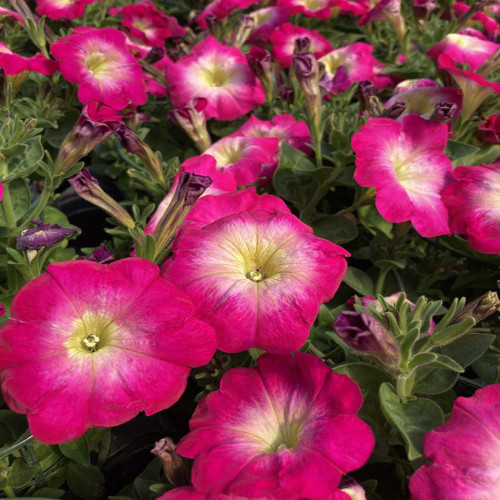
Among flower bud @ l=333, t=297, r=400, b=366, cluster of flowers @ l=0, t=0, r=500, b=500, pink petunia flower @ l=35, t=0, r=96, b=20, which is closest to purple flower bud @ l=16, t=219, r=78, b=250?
cluster of flowers @ l=0, t=0, r=500, b=500

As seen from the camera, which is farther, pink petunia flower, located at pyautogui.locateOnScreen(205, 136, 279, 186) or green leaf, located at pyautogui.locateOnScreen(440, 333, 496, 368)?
pink petunia flower, located at pyautogui.locateOnScreen(205, 136, 279, 186)

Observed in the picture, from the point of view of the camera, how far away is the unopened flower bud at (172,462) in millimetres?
567

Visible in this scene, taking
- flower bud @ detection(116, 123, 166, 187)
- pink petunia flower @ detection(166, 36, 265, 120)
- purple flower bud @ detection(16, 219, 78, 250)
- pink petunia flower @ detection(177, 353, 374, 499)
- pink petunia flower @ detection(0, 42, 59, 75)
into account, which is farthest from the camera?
pink petunia flower @ detection(166, 36, 265, 120)

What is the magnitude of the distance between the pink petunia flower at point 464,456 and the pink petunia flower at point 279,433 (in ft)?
0.20

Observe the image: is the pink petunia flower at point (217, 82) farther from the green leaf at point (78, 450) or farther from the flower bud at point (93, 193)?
the green leaf at point (78, 450)

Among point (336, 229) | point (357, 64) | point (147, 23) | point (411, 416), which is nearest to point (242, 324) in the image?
point (411, 416)

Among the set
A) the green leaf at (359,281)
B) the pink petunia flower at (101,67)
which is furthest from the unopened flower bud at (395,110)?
the pink petunia flower at (101,67)

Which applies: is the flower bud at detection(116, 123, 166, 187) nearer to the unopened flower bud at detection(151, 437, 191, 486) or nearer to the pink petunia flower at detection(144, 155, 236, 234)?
the pink petunia flower at detection(144, 155, 236, 234)

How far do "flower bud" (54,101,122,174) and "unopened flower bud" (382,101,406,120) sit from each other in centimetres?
49

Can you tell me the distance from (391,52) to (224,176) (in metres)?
1.04

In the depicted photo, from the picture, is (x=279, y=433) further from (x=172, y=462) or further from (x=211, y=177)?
(x=211, y=177)

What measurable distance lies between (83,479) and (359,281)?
552mm

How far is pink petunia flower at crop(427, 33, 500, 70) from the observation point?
129 cm

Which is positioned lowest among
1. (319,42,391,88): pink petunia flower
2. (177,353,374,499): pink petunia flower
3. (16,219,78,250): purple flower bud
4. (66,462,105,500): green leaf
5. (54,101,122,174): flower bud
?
(66,462,105,500): green leaf
